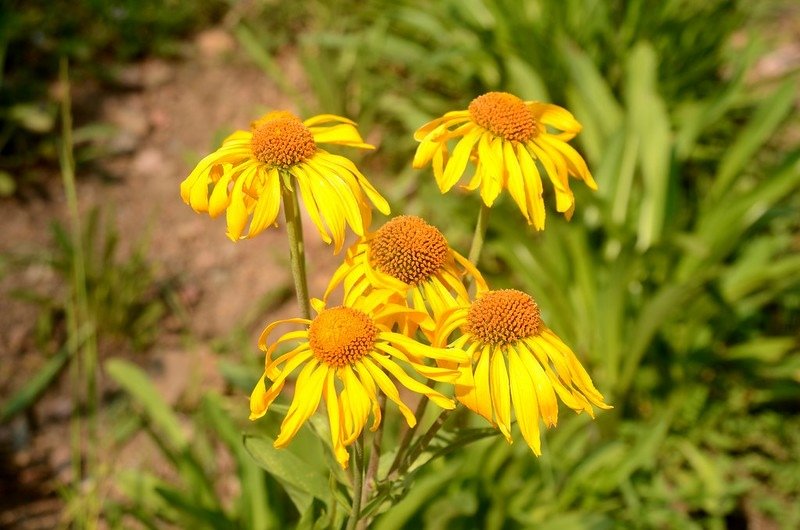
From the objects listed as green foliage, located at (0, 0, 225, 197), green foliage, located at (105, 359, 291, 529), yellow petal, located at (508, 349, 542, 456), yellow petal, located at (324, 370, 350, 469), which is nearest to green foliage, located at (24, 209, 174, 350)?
green foliage, located at (105, 359, 291, 529)

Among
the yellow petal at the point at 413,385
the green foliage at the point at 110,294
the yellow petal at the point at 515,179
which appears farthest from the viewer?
the green foliage at the point at 110,294

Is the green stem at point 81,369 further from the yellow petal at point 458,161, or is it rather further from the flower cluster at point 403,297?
the yellow petal at point 458,161

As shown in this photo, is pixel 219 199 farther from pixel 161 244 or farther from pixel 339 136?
pixel 161 244

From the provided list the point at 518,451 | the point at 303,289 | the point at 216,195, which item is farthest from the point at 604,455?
the point at 216,195

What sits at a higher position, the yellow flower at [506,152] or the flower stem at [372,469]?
the yellow flower at [506,152]

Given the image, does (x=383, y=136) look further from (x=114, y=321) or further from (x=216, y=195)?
(x=216, y=195)

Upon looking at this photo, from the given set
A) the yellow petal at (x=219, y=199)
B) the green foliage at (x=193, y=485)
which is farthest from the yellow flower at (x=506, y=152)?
the green foliage at (x=193, y=485)
